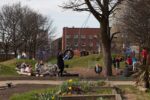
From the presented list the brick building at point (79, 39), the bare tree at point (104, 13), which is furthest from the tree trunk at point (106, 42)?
the brick building at point (79, 39)

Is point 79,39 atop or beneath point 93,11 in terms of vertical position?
atop

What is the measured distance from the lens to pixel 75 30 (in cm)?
12938

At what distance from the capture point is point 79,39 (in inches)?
4911

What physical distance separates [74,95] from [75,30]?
11151 cm

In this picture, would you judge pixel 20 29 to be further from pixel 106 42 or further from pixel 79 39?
pixel 106 42

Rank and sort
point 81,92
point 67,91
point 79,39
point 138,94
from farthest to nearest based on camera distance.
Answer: point 79,39 → point 138,94 → point 81,92 → point 67,91

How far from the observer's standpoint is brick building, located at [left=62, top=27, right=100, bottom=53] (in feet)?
420

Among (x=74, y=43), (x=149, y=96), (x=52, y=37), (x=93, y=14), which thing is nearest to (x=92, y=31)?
(x=74, y=43)

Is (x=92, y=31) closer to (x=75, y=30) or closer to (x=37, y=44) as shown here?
(x=75, y=30)

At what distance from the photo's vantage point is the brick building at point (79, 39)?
128000 mm

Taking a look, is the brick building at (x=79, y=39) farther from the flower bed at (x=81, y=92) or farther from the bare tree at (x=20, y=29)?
the flower bed at (x=81, y=92)

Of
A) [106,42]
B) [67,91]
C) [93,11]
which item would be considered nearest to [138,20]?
[106,42]

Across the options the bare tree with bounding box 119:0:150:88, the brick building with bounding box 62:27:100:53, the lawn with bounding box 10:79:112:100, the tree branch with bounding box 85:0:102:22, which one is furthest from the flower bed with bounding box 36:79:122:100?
the brick building with bounding box 62:27:100:53

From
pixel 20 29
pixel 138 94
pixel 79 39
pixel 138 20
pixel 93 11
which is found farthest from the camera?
pixel 79 39
